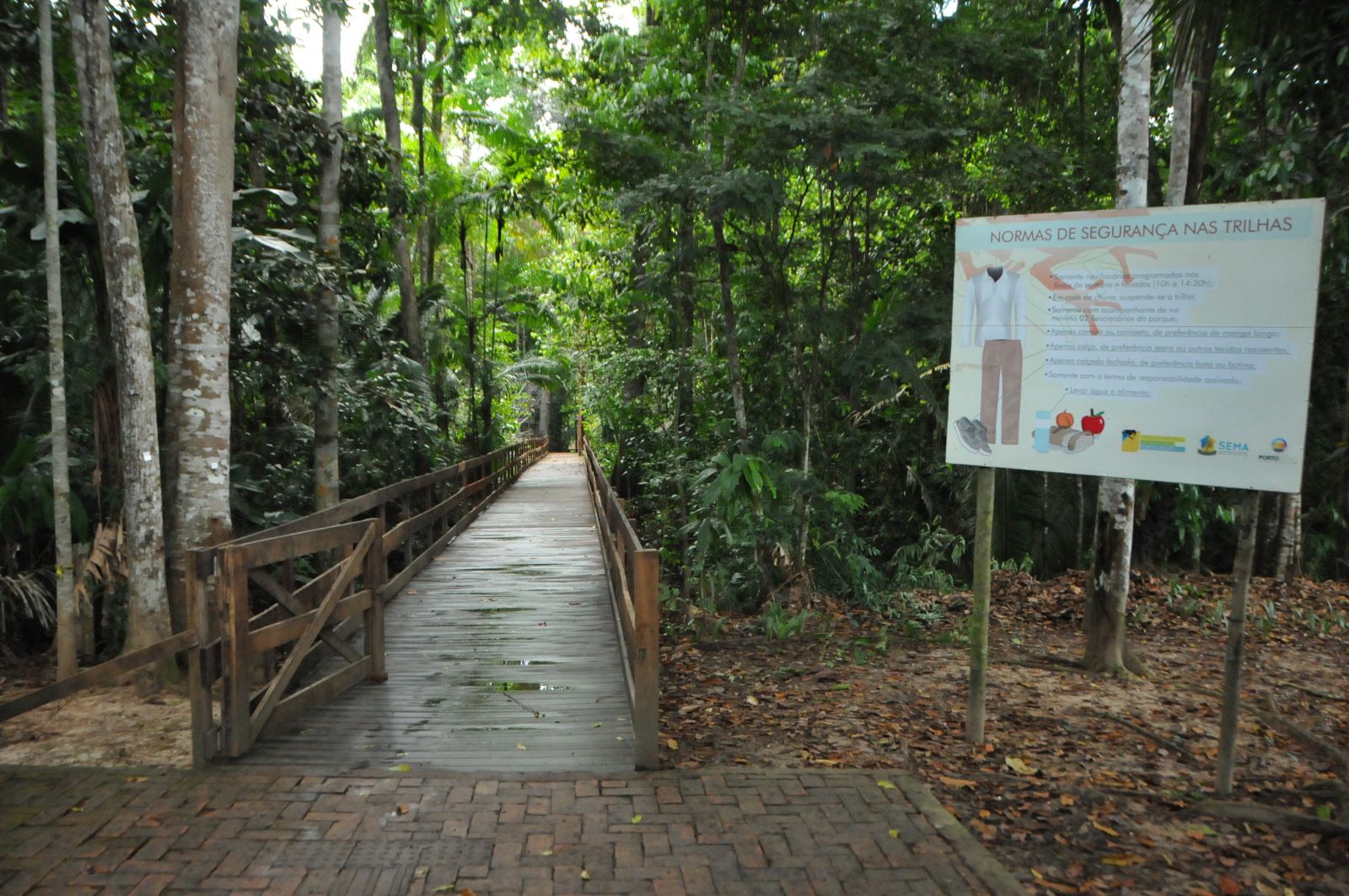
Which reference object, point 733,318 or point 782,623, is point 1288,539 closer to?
point 782,623

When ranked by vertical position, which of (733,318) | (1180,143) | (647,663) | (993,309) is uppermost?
(1180,143)

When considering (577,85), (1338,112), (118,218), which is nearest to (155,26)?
(118,218)

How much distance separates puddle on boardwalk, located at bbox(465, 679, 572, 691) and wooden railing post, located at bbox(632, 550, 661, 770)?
146cm

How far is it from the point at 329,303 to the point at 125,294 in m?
3.49

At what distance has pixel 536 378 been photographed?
2528 centimetres

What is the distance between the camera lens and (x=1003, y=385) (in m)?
4.81

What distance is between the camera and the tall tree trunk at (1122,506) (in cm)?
637

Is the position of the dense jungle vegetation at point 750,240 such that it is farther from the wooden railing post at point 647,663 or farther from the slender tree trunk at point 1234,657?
the wooden railing post at point 647,663

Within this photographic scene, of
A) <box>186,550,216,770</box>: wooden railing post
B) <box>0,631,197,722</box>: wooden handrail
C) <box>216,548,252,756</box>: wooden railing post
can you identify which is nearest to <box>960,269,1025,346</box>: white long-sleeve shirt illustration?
<box>216,548,252,756</box>: wooden railing post

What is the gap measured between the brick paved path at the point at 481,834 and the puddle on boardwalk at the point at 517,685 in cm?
161

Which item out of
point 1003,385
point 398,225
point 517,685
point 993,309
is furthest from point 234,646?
point 398,225

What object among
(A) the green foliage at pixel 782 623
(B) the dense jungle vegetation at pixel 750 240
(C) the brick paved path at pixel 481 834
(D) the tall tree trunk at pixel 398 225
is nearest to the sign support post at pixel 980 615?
(C) the brick paved path at pixel 481 834

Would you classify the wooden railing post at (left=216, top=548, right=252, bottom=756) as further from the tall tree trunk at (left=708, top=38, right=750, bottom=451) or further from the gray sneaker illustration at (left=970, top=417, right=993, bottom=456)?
the tall tree trunk at (left=708, top=38, right=750, bottom=451)

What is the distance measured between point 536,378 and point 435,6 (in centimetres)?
1209
